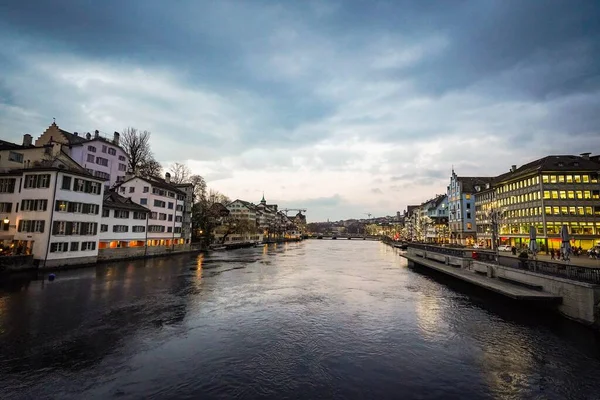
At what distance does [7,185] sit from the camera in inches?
1831

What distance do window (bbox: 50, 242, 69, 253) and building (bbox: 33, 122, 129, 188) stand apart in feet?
97.1

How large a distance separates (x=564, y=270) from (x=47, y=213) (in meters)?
60.2

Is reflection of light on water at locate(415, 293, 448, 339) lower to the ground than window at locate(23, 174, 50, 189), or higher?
lower

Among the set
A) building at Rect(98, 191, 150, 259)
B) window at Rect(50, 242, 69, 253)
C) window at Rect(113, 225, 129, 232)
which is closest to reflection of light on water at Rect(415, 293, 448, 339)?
window at Rect(50, 242, 69, 253)

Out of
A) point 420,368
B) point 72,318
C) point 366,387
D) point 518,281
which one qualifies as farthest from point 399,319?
point 72,318

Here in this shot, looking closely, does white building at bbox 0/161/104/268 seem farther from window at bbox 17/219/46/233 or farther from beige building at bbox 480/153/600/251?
beige building at bbox 480/153/600/251

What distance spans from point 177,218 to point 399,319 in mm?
71248

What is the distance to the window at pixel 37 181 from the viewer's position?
4341cm

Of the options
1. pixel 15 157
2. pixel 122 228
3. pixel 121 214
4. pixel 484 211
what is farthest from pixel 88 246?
pixel 484 211

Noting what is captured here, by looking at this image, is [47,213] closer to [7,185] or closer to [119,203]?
[7,185]

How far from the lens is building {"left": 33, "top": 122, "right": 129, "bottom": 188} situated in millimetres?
69562

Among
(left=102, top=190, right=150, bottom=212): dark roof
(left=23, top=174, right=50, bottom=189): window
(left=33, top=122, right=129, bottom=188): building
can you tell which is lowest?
(left=102, top=190, right=150, bottom=212): dark roof

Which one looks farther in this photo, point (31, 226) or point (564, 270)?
point (31, 226)

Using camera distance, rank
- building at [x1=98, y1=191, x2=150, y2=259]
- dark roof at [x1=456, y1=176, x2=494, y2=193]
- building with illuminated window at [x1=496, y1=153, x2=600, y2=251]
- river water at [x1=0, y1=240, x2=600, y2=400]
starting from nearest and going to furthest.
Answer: river water at [x1=0, y1=240, x2=600, y2=400], building at [x1=98, y1=191, x2=150, y2=259], building with illuminated window at [x1=496, y1=153, x2=600, y2=251], dark roof at [x1=456, y1=176, x2=494, y2=193]
